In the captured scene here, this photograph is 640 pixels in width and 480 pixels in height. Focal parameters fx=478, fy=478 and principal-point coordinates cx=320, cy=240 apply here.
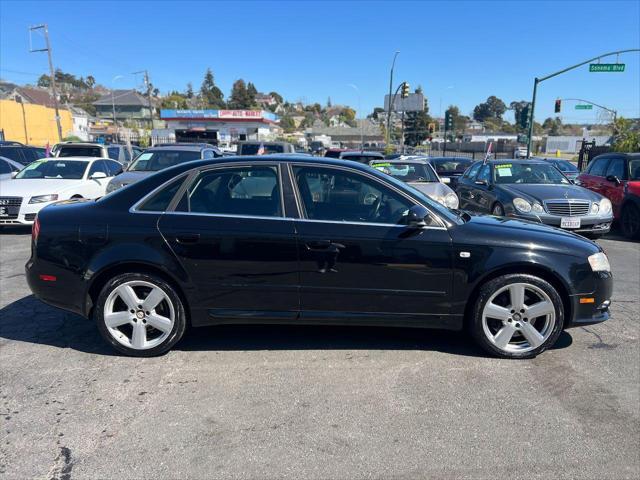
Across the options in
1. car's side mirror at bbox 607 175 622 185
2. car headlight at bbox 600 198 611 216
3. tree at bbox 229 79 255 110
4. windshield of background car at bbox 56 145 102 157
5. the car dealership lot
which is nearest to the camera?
the car dealership lot

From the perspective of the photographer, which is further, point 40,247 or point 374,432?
point 40,247

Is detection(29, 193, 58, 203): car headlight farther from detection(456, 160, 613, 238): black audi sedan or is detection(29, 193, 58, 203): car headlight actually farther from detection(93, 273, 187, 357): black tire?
detection(456, 160, 613, 238): black audi sedan

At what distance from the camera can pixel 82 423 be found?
3025 mm

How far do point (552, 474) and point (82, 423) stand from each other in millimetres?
2805

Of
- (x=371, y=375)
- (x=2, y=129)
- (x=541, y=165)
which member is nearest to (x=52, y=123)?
(x=2, y=129)

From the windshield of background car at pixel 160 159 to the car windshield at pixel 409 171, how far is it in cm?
429

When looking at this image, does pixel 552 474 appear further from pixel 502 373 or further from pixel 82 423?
pixel 82 423

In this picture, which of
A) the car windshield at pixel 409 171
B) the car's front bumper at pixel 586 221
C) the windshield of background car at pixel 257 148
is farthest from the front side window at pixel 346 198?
the windshield of background car at pixel 257 148

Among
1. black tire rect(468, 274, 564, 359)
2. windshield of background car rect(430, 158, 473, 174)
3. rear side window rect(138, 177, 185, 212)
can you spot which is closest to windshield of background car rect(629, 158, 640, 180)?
black tire rect(468, 274, 564, 359)

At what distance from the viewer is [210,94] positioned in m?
153

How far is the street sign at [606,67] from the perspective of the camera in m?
22.5

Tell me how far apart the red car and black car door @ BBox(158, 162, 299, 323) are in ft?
29.1

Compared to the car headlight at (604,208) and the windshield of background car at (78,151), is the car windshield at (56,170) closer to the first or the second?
the windshield of background car at (78,151)

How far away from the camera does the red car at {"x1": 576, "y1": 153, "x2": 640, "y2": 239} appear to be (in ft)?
31.9
